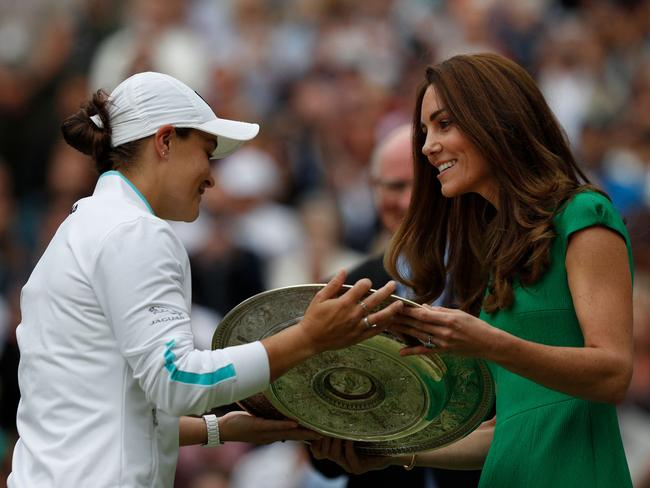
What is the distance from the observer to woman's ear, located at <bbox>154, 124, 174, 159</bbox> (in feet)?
11.7

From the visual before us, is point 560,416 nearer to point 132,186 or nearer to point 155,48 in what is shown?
point 132,186

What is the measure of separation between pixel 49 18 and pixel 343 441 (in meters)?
9.21

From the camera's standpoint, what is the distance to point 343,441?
407cm

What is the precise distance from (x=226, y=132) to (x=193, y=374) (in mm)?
740

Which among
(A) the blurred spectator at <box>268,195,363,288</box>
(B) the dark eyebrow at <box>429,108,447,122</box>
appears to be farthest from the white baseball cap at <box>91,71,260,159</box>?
(A) the blurred spectator at <box>268,195,363,288</box>

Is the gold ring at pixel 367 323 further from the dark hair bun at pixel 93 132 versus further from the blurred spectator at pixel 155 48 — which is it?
the blurred spectator at pixel 155 48

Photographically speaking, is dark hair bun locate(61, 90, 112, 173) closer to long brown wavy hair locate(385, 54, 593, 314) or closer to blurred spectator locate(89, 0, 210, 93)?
long brown wavy hair locate(385, 54, 593, 314)

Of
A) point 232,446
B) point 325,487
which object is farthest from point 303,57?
point 325,487

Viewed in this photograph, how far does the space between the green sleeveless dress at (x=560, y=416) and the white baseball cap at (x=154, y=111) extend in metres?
0.91

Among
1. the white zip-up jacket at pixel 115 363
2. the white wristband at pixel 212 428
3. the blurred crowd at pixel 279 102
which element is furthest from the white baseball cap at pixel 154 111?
the blurred crowd at pixel 279 102

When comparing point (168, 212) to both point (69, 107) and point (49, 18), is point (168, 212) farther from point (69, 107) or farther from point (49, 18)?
point (49, 18)

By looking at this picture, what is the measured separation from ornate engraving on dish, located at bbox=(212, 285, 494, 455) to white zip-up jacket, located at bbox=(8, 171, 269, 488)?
0.20 metres

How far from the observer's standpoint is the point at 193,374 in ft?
10.6

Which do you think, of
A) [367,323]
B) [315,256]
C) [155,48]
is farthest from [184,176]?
[155,48]
